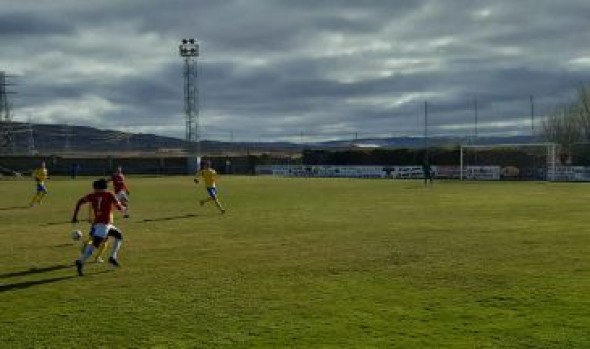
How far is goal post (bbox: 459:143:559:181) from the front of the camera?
206ft

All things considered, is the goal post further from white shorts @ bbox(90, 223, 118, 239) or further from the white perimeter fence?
white shorts @ bbox(90, 223, 118, 239)

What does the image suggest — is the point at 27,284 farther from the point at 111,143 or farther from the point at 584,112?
the point at 111,143

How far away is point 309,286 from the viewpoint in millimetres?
12406

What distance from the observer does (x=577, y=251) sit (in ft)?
52.2

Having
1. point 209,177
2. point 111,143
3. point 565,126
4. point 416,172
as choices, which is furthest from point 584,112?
point 111,143

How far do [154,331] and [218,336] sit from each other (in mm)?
891

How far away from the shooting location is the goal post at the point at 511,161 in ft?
206

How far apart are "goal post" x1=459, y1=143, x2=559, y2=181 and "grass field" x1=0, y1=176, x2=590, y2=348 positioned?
4054 centimetres

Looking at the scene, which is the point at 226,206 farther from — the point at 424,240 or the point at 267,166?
the point at 267,166

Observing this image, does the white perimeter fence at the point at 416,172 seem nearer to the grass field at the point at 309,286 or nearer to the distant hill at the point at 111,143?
the distant hill at the point at 111,143

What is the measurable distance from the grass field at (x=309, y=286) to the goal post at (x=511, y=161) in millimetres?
40544

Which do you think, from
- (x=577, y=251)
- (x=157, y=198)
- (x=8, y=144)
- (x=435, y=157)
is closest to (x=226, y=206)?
(x=157, y=198)

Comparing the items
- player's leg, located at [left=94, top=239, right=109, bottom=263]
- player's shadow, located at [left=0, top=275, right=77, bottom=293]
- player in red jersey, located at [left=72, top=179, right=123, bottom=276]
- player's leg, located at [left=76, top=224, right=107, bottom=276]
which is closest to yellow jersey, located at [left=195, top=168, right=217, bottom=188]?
player's leg, located at [left=94, top=239, right=109, bottom=263]

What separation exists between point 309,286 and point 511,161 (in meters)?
61.1
